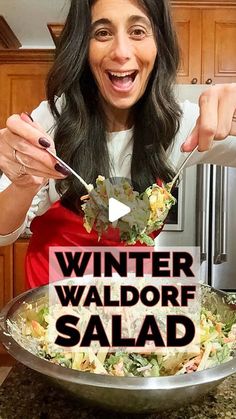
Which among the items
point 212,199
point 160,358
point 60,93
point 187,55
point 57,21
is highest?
point 57,21

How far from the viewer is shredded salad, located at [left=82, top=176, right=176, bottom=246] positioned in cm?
94

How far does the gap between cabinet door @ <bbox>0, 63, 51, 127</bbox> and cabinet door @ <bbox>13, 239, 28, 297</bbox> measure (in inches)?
29.9

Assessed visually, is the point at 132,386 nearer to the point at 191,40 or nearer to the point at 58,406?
the point at 58,406

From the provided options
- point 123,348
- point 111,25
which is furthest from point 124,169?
point 123,348

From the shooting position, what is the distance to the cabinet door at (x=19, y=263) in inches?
111

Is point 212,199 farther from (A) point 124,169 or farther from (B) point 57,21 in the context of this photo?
(B) point 57,21

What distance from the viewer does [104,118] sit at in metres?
1.27

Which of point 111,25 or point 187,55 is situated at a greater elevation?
point 187,55

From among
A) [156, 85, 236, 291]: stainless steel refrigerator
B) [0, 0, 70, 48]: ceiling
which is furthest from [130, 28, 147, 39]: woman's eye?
[0, 0, 70, 48]: ceiling

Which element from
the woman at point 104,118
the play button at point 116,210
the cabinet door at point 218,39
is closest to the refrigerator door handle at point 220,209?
the cabinet door at point 218,39

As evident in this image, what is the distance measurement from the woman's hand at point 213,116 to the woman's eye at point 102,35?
30cm

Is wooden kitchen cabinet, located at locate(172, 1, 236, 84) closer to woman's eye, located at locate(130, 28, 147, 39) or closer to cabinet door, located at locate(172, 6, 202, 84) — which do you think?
cabinet door, located at locate(172, 6, 202, 84)

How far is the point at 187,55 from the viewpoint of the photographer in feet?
8.40

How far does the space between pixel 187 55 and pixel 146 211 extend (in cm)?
185
